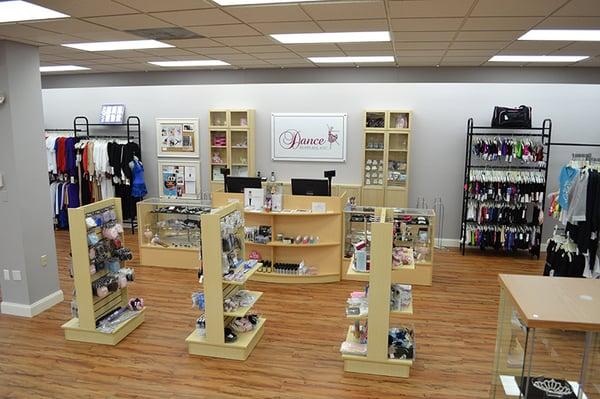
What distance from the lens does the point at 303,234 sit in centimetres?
662

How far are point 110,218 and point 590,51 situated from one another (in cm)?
613

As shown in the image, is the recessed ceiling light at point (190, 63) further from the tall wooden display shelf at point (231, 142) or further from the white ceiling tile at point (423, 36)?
the white ceiling tile at point (423, 36)

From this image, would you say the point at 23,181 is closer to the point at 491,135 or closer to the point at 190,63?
the point at 190,63

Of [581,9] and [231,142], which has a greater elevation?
[581,9]

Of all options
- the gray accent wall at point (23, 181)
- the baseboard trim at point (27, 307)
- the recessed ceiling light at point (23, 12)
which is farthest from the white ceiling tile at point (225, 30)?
the baseboard trim at point (27, 307)

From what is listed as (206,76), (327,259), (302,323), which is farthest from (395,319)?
(206,76)

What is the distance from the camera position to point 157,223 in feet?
24.2

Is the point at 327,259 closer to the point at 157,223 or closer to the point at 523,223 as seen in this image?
the point at 157,223

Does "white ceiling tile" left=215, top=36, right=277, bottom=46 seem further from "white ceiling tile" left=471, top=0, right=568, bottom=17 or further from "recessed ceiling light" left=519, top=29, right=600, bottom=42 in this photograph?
"recessed ceiling light" left=519, top=29, right=600, bottom=42

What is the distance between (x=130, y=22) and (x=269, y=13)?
1.37 meters

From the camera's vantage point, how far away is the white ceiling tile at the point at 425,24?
4.05 m

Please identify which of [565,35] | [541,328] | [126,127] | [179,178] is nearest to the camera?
[541,328]

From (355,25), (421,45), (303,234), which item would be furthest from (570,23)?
(303,234)

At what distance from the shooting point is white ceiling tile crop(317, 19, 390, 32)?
4148mm
